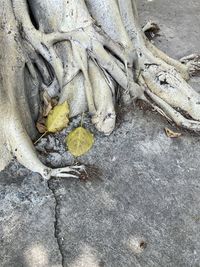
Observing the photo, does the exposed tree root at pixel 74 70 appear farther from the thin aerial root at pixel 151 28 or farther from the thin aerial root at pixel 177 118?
the thin aerial root at pixel 151 28

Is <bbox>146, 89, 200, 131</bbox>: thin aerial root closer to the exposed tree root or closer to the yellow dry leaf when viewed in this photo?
the exposed tree root

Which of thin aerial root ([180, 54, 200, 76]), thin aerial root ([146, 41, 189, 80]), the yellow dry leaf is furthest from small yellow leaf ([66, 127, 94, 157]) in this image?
thin aerial root ([180, 54, 200, 76])

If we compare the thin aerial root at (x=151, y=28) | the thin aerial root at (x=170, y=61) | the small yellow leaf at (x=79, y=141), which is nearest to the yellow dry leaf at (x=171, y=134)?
the small yellow leaf at (x=79, y=141)

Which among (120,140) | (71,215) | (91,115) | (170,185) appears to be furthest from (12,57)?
(170,185)

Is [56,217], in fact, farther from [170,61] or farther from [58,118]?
[170,61]

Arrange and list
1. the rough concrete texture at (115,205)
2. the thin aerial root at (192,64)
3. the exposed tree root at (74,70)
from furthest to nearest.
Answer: the thin aerial root at (192,64), the exposed tree root at (74,70), the rough concrete texture at (115,205)

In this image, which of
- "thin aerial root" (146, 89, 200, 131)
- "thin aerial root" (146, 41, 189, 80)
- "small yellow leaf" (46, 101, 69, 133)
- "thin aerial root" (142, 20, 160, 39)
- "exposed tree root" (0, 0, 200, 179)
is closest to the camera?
"exposed tree root" (0, 0, 200, 179)

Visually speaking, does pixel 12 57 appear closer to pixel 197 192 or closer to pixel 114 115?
pixel 114 115
